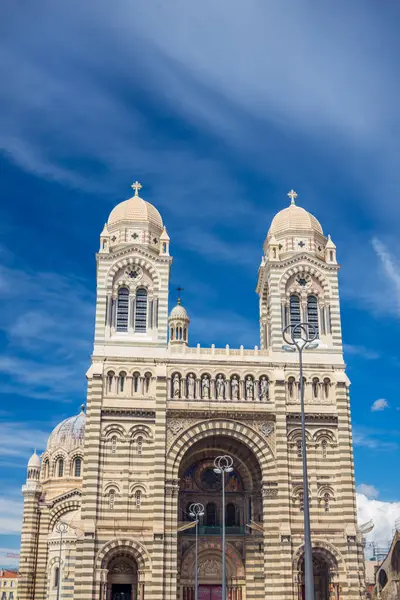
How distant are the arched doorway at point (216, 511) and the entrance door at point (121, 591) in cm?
370

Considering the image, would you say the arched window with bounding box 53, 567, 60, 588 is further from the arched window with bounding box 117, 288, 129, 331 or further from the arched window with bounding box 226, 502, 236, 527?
the arched window with bounding box 117, 288, 129, 331

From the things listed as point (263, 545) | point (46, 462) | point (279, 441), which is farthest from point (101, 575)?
point (46, 462)

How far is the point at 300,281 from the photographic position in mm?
55344

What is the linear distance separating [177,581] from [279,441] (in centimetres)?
1136

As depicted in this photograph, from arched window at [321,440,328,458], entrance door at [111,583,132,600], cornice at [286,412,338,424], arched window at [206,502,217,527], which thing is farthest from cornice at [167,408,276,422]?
entrance door at [111,583,132,600]

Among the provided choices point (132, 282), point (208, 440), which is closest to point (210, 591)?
point (208, 440)

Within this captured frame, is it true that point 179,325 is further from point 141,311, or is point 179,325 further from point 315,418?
point 315,418

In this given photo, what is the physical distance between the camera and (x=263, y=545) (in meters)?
49.2

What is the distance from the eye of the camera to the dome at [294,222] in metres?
56.7

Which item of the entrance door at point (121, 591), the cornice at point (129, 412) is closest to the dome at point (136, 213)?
the cornice at point (129, 412)

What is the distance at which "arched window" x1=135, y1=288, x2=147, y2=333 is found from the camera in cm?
5328

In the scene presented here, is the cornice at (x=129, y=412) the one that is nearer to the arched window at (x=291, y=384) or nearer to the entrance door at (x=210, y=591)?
Result: the arched window at (x=291, y=384)

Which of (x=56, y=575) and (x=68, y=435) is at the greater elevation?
(x=68, y=435)

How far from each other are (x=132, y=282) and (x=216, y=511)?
17.7 metres
